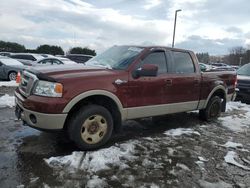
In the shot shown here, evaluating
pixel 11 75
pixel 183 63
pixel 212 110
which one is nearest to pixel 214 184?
pixel 183 63

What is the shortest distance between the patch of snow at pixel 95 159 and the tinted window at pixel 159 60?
173cm

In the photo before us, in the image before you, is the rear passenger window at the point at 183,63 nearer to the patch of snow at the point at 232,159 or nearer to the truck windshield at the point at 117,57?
the truck windshield at the point at 117,57

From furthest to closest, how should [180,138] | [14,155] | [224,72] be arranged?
[224,72], [180,138], [14,155]

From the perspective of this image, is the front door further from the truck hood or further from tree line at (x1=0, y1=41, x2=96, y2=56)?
tree line at (x1=0, y1=41, x2=96, y2=56)

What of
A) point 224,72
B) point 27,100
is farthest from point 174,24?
point 27,100

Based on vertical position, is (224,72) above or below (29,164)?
above

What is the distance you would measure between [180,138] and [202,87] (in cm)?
157

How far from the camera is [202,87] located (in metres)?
6.68

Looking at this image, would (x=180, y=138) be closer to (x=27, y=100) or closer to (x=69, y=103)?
(x=69, y=103)

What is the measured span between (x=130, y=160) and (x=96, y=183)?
2.96 feet

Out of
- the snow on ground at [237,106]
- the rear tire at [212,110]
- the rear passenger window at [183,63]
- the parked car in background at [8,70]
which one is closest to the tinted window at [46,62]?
the parked car in background at [8,70]

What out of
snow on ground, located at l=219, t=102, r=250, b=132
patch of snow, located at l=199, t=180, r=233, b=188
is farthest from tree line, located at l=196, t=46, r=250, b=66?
patch of snow, located at l=199, t=180, r=233, b=188

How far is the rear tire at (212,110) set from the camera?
7.17m

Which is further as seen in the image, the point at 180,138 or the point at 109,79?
the point at 180,138
